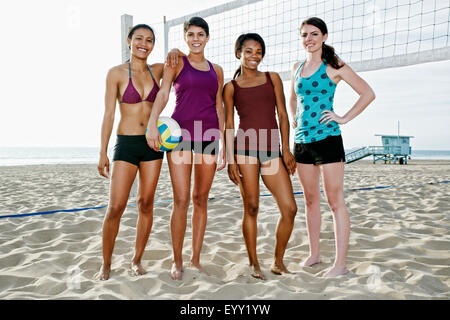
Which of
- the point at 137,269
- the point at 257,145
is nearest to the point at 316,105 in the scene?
the point at 257,145

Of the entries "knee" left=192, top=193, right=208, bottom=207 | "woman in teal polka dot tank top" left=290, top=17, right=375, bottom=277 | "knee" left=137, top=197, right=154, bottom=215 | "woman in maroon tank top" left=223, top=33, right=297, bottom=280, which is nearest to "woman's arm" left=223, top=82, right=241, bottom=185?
"woman in maroon tank top" left=223, top=33, right=297, bottom=280

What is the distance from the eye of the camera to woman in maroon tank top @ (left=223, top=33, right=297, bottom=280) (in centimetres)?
216

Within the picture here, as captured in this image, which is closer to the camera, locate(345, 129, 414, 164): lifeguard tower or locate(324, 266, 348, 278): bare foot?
locate(324, 266, 348, 278): bare foot

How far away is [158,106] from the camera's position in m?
2.08

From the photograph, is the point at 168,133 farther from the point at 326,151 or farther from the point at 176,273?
the point at 326,151

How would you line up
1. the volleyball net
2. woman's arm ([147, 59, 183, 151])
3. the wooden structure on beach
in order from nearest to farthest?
woman's arm ([147, 59, 183, 151]), the volleyball net, the wooden structure on beach

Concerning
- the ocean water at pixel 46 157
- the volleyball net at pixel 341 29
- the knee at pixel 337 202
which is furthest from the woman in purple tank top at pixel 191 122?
the ocean water at pixel 46 157

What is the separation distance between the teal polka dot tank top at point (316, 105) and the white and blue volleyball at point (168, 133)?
0.86 m

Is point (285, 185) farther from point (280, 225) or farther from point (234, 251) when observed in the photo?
point (234, 251)

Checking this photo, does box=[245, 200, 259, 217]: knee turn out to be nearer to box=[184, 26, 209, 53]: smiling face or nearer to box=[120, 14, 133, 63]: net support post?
box=[184, 26, 209, 53]: smiling face

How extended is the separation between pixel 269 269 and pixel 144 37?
1.81 m

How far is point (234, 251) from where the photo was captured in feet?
8.73

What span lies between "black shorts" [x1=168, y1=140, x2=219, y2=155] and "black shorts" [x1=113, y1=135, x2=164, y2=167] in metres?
0.19
